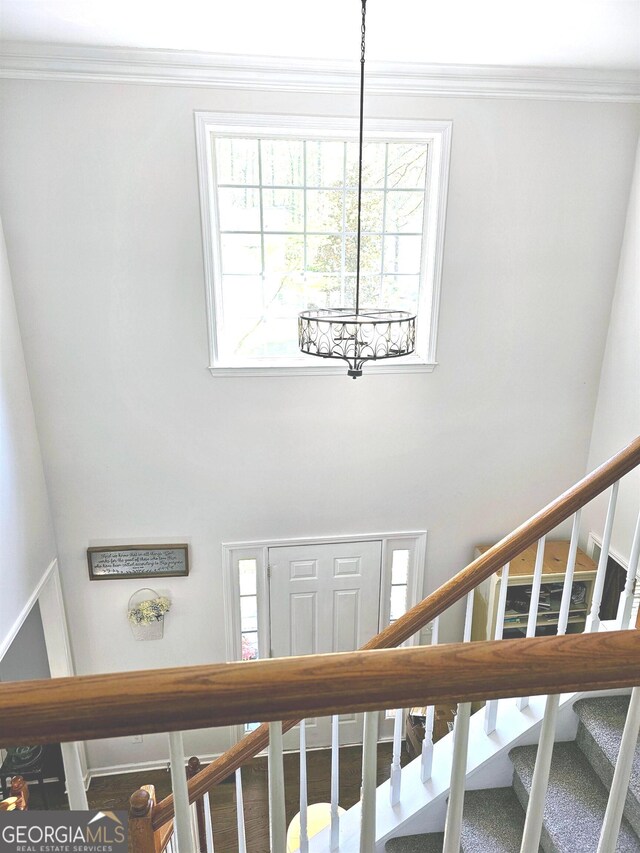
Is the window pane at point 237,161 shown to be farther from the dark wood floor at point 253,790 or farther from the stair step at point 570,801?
the dark wood floor at point 253,790

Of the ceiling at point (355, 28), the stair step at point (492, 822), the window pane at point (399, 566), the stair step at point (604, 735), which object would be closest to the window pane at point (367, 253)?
the ceiling at point (355, 28)

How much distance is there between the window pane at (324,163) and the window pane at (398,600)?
2.81 m

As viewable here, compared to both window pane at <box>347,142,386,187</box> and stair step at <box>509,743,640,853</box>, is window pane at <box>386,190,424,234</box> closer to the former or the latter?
window pane at <box>347,142,386,187</box>

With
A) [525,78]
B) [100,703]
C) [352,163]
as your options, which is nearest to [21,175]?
[352,163]

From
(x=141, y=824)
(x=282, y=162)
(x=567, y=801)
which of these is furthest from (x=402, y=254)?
(x=141, y=824)

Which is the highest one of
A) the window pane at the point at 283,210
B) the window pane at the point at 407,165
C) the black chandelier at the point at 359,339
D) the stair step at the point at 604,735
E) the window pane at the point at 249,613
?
the window pane at the point at 407,165

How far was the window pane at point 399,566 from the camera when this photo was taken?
14.2 ft

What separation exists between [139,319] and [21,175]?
37.6 inches

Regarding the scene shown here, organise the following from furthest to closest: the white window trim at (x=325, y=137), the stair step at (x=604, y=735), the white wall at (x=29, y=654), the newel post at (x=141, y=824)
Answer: the white wall at (x=29, y=654), the white window trim at (x=325, y=137), the stair step at (x=604, y=735), the newel post at (x=141, y=824)

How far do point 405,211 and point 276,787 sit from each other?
358cm

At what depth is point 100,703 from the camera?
63 cm

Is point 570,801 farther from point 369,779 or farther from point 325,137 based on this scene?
point 325,137

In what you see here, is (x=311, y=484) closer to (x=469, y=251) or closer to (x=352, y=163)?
(x=469, y=251)

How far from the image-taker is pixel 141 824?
141 centimetres
